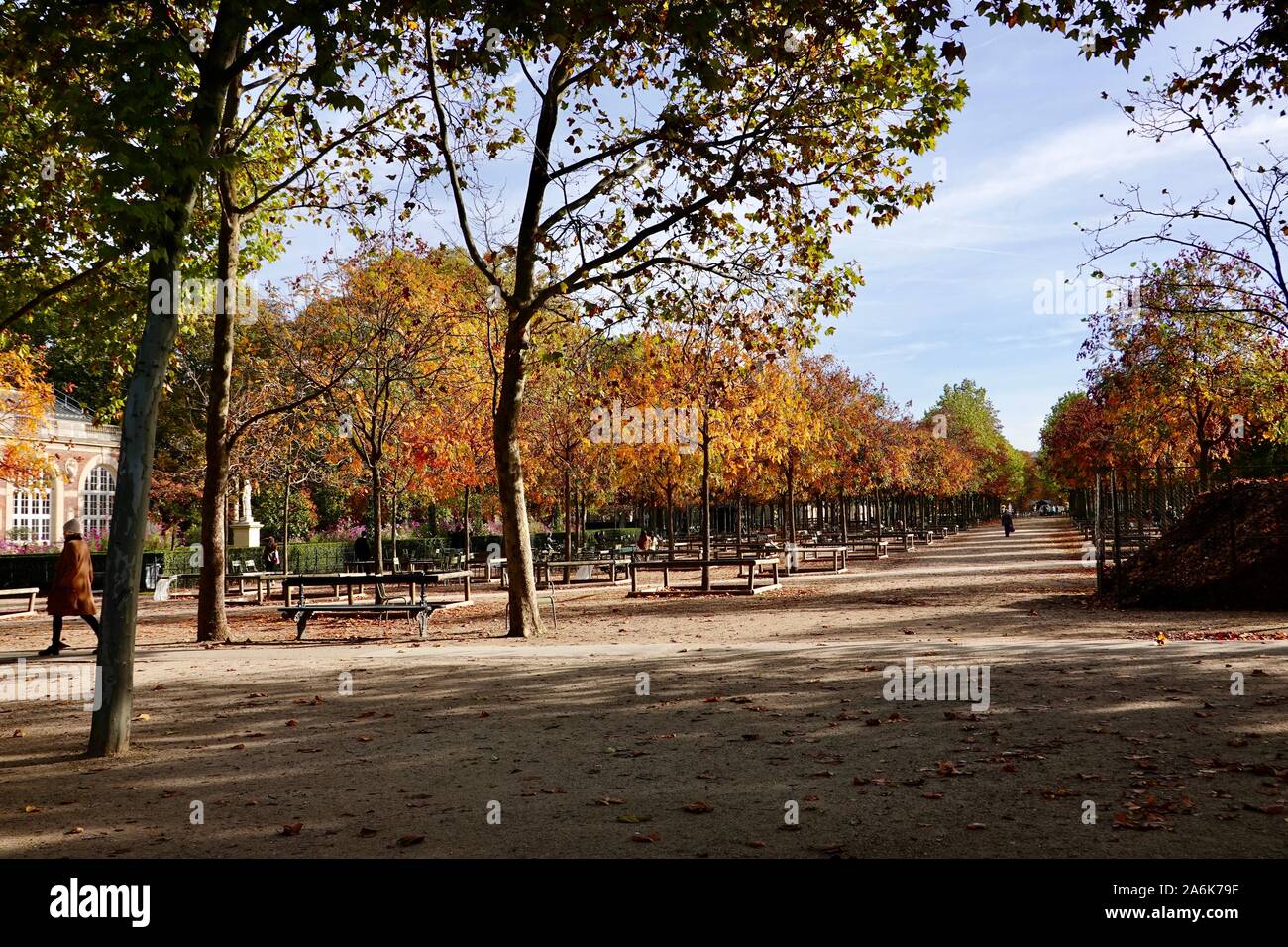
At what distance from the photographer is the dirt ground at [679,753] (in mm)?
5445

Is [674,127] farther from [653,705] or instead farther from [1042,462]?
[1042,462]

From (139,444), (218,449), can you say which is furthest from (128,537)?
(218,449)

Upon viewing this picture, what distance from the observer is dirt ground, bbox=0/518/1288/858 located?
5.45m

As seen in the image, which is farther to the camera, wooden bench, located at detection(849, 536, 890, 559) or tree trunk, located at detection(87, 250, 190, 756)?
wooden bench, located at detection(849, 536, 890, 559)

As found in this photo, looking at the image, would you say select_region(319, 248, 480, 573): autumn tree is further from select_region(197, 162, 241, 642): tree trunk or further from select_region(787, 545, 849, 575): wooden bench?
select_region(787, 545, 849, 575): wooden bench

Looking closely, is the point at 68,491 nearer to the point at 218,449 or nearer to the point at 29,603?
the point at 29,603

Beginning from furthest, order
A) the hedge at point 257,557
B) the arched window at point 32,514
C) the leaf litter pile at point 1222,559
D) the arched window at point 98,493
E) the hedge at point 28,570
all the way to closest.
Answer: the arched window at point 98,493, the arched window at point 32,514, the hedge at point 28,570, the hedge at point 257,557, the leaf litter pile at point 1222,559

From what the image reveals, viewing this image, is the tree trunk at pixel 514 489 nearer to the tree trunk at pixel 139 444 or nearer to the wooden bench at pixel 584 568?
the tree trunk at pixel 139 444

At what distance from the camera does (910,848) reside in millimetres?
5062

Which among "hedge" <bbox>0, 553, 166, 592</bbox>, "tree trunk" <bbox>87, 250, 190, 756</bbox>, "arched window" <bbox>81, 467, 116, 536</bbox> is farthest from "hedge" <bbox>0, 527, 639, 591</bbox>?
"arched window" <bbox>81, 467, 116, 536</bbox>

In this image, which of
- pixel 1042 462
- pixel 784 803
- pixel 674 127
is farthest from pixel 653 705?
pixel 1042 462

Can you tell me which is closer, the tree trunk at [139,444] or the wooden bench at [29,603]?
the tree trunk at [139,444]

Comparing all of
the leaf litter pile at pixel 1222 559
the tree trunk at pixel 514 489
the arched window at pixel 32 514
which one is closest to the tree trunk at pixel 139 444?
the tree trunk at pixel 514 489

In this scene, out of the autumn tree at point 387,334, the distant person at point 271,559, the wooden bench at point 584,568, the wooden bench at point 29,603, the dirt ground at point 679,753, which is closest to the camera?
the dirt ground at point 679,753
